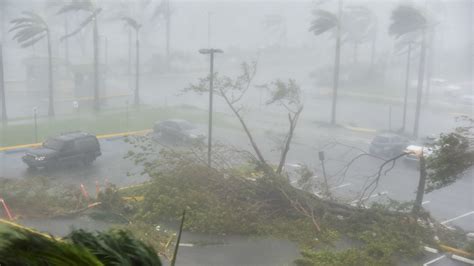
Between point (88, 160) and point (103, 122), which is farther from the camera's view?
point (103, 122)

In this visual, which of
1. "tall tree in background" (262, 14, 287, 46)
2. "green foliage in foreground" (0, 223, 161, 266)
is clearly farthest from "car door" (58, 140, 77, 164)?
"tall tree in background" (262, 14, 287, 46)

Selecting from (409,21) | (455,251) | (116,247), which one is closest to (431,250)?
(455,251)

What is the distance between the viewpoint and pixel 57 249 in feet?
6.83

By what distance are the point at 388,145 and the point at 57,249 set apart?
2064cm

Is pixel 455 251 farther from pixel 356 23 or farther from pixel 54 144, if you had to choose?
pixel 356 23

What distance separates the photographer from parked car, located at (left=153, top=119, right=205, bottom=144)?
22469 millimetres

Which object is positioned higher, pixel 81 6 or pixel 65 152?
pixel 81 6

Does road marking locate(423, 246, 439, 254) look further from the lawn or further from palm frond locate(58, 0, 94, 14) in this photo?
palm frond locate(58, 0, 94, 14)

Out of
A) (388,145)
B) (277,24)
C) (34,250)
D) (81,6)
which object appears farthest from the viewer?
(277,24)

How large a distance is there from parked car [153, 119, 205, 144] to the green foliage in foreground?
19.7 metres

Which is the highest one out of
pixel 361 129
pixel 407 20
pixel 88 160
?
pixel 407 20

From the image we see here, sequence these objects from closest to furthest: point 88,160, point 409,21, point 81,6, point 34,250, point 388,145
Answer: point 34,250
point 88,160
point 388,145
point 409,21
point 81,6

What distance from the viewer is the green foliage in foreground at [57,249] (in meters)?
1.97

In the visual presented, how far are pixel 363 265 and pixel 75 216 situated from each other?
A: 6641 millimetres
